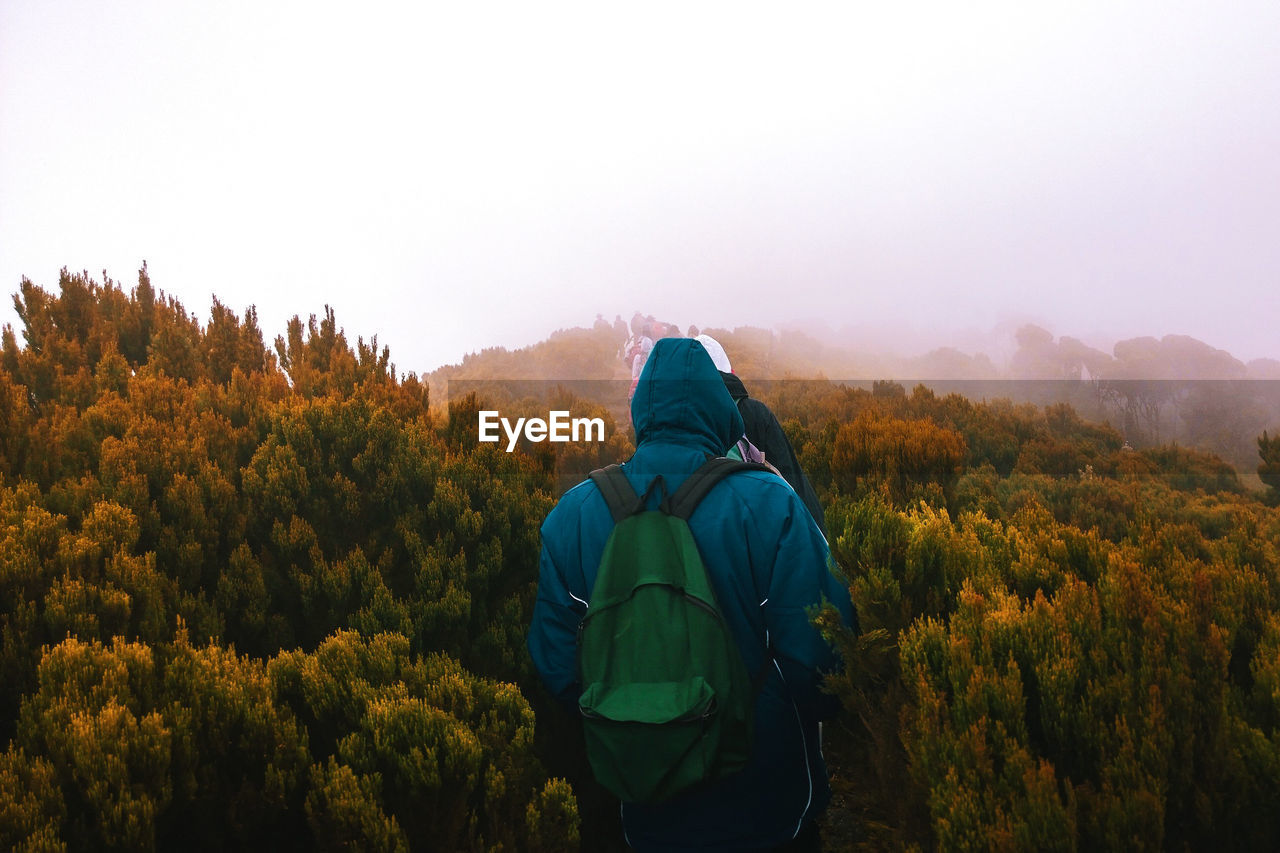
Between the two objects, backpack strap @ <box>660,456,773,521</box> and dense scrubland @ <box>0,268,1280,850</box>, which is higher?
backpack strap @ <box>660,456,773,521</box>

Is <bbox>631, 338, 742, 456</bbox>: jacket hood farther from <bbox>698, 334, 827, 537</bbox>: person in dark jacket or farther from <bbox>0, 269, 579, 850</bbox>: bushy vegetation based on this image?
<bbox>698, 334, 827, 537</bbox>: person in dark jacket

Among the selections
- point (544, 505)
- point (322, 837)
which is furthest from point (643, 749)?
point (544, 505)

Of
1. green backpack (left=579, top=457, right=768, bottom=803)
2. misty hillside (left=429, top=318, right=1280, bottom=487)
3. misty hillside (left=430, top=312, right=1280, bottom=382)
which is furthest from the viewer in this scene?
misty hillside (left=430, top=312, right=1280, bottom=382)

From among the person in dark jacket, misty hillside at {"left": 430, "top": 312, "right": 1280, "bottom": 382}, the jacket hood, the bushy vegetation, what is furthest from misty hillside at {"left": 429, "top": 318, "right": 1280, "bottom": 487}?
the jacket hood

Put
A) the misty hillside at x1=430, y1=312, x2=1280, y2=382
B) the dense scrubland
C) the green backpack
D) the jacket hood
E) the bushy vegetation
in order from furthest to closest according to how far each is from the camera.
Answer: the misty hillside at x1=430, y1=312, x2=1280, y2=382 → the jacket hood → the bushy vegetation → the green backpack → the dense scrubland

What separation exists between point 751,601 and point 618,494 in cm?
55

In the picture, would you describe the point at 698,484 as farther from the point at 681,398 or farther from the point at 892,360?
the point at 892,360

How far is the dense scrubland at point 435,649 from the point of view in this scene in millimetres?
1704

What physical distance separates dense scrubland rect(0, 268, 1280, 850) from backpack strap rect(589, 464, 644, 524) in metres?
0.67

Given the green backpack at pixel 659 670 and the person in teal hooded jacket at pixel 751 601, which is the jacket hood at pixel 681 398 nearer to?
the person in teal hooded jacket at pixel 751 601

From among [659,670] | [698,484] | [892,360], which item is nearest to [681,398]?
[698,484]

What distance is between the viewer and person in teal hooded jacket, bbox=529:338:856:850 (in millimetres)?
2121

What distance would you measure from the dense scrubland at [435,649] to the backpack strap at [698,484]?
1.47 feet

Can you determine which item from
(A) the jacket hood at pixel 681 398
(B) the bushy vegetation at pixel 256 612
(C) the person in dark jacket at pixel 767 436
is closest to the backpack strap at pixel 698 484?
(A) the jacket hood at pixel 681 398
